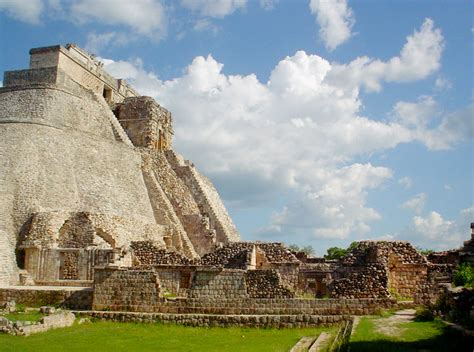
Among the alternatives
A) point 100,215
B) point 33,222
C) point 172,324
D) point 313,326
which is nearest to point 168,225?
point 100,215

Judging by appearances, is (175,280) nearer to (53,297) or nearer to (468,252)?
(53,297)

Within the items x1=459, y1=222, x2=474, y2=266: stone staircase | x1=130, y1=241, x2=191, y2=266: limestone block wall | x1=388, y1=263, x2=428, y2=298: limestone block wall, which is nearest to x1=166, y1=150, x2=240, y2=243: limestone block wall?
x1=130, y1=241, x2=191, y2=266: limestone block wall

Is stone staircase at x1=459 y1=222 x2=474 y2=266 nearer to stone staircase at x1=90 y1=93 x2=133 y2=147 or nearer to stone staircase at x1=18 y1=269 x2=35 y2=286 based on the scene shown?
stone staircase at x1=18 y1=269 x2=35 y2=286

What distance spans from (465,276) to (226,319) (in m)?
6.61

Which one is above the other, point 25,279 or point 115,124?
point 115,124

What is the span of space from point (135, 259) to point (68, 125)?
40.8 feet

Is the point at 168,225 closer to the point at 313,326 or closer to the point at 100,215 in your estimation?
the point at 100,215

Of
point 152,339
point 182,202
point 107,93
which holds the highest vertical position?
point 107,93

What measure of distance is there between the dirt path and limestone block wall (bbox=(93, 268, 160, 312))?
7.31 meters

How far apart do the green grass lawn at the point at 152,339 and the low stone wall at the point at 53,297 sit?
212 centimetres

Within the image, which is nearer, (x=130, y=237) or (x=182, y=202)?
(x=130, y=237)

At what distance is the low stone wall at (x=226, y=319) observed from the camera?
15.1m

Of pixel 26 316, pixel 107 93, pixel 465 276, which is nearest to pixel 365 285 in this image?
pixel 465 276

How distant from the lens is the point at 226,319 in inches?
615
